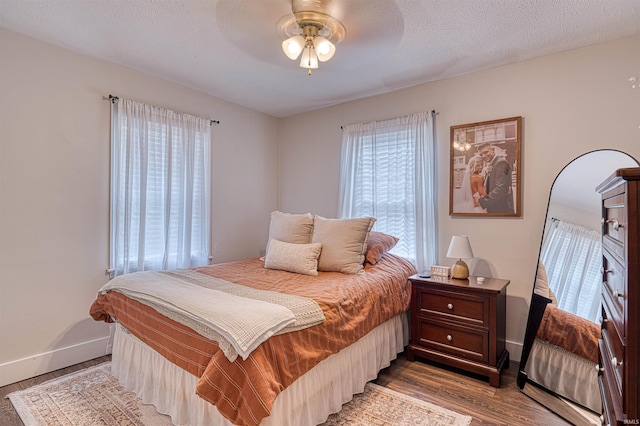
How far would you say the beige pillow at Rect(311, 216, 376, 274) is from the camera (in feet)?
8.86

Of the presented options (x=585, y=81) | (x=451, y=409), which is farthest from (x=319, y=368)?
(x=585, y=81)

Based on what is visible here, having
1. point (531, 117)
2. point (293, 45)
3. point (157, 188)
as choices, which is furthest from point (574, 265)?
point (157, 188)

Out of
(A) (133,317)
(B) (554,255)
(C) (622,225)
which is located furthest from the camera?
(B) (554,255)

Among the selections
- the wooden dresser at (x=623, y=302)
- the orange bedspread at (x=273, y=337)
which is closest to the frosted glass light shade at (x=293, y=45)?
the orange bedspread at (x=273, y=337)

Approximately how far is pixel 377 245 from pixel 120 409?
87.3 inches

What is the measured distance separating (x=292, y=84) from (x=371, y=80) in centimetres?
78

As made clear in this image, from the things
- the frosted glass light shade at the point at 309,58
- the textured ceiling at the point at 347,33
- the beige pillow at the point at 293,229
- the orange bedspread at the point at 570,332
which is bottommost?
the orange bedspread at the point at 570,332

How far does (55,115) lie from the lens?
255 centimetres

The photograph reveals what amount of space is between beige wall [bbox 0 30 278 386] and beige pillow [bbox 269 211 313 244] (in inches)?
58.9

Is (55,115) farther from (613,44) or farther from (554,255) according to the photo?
(613,44)

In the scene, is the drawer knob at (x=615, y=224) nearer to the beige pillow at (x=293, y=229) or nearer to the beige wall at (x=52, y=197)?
the beige pillow at (x=293, y=229)

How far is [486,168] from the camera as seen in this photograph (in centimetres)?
286

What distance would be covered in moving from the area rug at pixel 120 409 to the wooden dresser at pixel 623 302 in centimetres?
99

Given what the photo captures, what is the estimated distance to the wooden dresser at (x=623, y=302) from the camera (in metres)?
0.94
